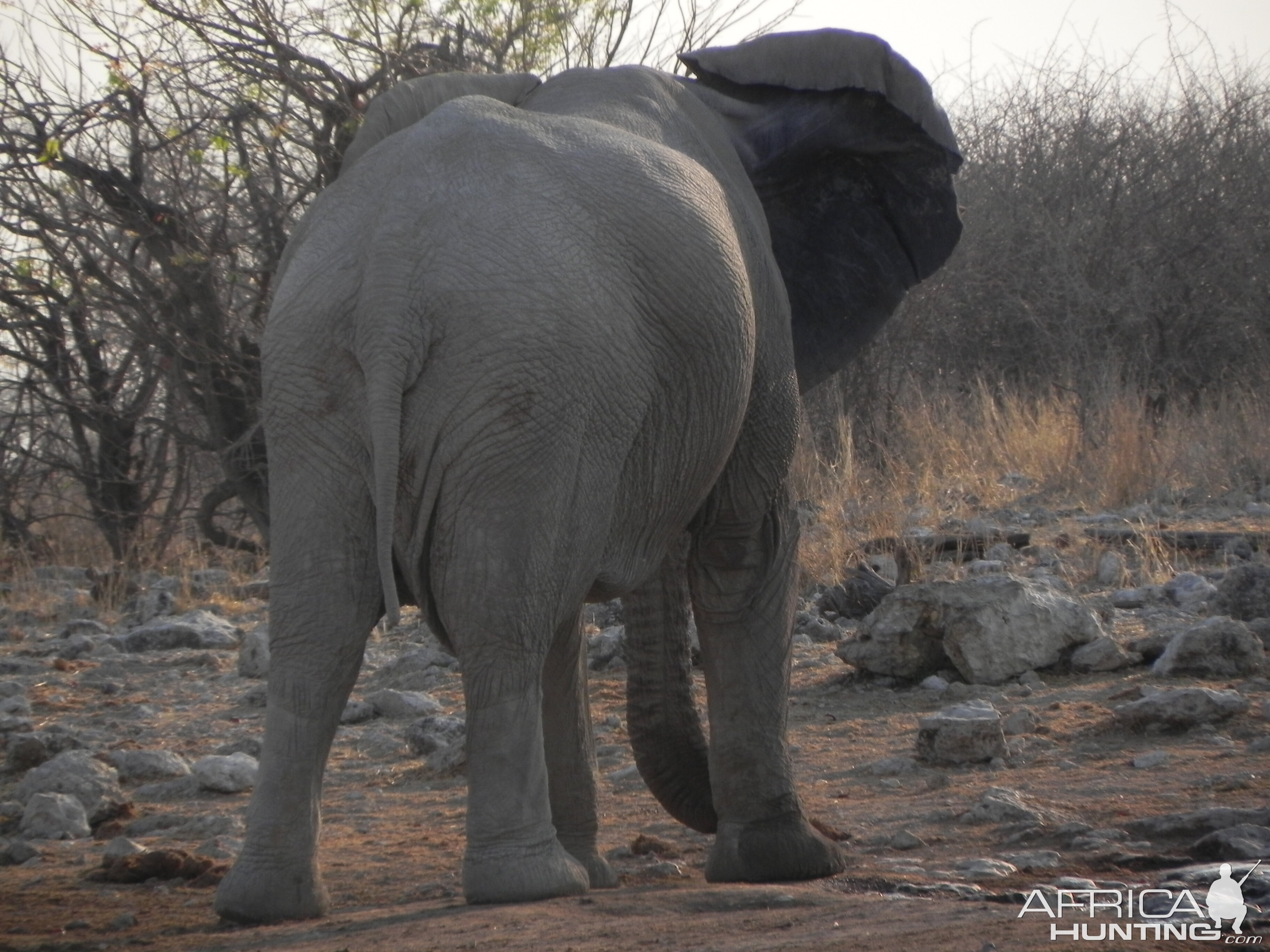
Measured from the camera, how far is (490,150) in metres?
3.29

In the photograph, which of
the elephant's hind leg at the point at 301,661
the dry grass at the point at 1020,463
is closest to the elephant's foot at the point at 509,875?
the elephant's hind leg at the point at 301,661

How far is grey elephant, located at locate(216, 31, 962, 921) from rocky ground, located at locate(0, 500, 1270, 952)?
0.27 m

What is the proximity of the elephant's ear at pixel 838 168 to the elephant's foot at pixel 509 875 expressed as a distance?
2053 millimetres

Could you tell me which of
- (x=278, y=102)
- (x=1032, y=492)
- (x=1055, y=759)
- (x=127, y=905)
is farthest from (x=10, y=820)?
(x=1032, y=492)

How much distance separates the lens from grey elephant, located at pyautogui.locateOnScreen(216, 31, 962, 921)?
3.07 m

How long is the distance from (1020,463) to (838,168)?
22.5 feet

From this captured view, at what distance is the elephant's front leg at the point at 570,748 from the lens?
4059 mm

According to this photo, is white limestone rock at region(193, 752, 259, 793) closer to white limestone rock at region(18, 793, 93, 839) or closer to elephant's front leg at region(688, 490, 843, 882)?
white limestone rock at region(18, 793, 93, 839)

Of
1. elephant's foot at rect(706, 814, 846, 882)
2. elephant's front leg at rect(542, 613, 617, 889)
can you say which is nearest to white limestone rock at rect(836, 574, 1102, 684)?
elephant's foot at rect(706, 814, 846, 882)

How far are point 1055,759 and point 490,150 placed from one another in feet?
9.52

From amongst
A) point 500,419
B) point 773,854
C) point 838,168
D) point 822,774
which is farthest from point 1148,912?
point 838,168

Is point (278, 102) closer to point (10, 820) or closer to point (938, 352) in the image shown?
point (10, 820)

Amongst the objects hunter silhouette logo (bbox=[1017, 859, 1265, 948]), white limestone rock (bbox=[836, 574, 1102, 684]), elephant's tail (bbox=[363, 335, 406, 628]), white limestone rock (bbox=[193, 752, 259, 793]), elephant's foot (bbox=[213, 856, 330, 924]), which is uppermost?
elephant's tail (bbox=[363, 335, 406, 628])

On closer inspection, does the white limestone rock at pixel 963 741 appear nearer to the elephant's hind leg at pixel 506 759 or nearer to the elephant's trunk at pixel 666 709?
the elephant's trunk at pixel 666 709
